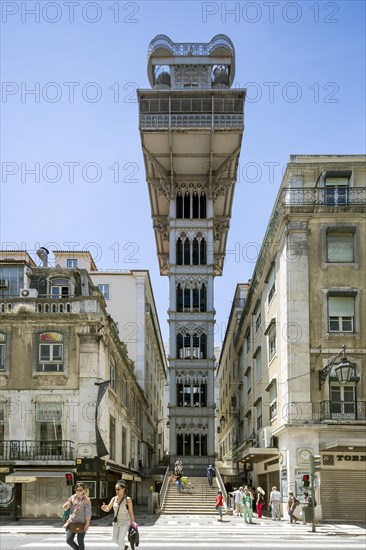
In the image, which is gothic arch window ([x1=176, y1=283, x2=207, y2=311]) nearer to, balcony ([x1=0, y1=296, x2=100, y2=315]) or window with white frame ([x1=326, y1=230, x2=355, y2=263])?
balcony ([x1=0, y1=296, x2=100, y2=315])

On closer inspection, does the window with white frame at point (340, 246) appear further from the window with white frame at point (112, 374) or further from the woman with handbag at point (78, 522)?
the woman with handbag at point (78, 522)

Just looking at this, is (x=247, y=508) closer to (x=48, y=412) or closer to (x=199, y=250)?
(x=48, y=412)

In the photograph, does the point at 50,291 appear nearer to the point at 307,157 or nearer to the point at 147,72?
the point at 307,157

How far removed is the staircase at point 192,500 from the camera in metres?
39.8

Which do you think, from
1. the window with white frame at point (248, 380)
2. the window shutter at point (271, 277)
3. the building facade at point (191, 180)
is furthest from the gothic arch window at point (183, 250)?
the window shutter at point (271, 277)

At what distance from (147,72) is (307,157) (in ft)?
113

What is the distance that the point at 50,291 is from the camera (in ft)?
131

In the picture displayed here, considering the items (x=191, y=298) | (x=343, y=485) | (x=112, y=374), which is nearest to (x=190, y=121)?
(x=191, y=298)

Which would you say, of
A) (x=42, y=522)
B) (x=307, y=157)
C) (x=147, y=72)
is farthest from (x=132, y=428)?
(x=147, y=72)

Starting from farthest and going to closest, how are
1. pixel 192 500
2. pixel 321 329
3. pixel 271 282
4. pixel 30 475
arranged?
pixel 271 282, pixel 192 500, pixel 321 329, pixel 30 475

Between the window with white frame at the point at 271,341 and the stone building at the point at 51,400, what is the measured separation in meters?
8.93

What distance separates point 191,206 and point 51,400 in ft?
113

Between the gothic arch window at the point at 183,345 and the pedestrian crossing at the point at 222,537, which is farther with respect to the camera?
the gothic arch window at the point at 183,345

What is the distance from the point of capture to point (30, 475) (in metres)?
32.9
